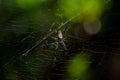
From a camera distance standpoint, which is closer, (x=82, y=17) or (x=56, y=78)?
(x=82, y=17)

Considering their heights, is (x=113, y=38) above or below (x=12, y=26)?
below

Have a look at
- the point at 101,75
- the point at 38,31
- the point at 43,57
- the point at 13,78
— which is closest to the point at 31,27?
the point at 38,31

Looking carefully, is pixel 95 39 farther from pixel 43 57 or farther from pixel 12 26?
pixel 12 26

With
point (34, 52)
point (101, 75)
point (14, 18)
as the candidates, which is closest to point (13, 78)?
point (34, 52)

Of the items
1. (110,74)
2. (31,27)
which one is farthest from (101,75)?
(31,27)

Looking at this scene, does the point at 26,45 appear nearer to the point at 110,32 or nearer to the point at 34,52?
the point at 34,52

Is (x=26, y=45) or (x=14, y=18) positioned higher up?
(x=14, y=18)

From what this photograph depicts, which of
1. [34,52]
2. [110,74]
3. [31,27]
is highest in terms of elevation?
[31,27]

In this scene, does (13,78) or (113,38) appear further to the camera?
(13,78)
